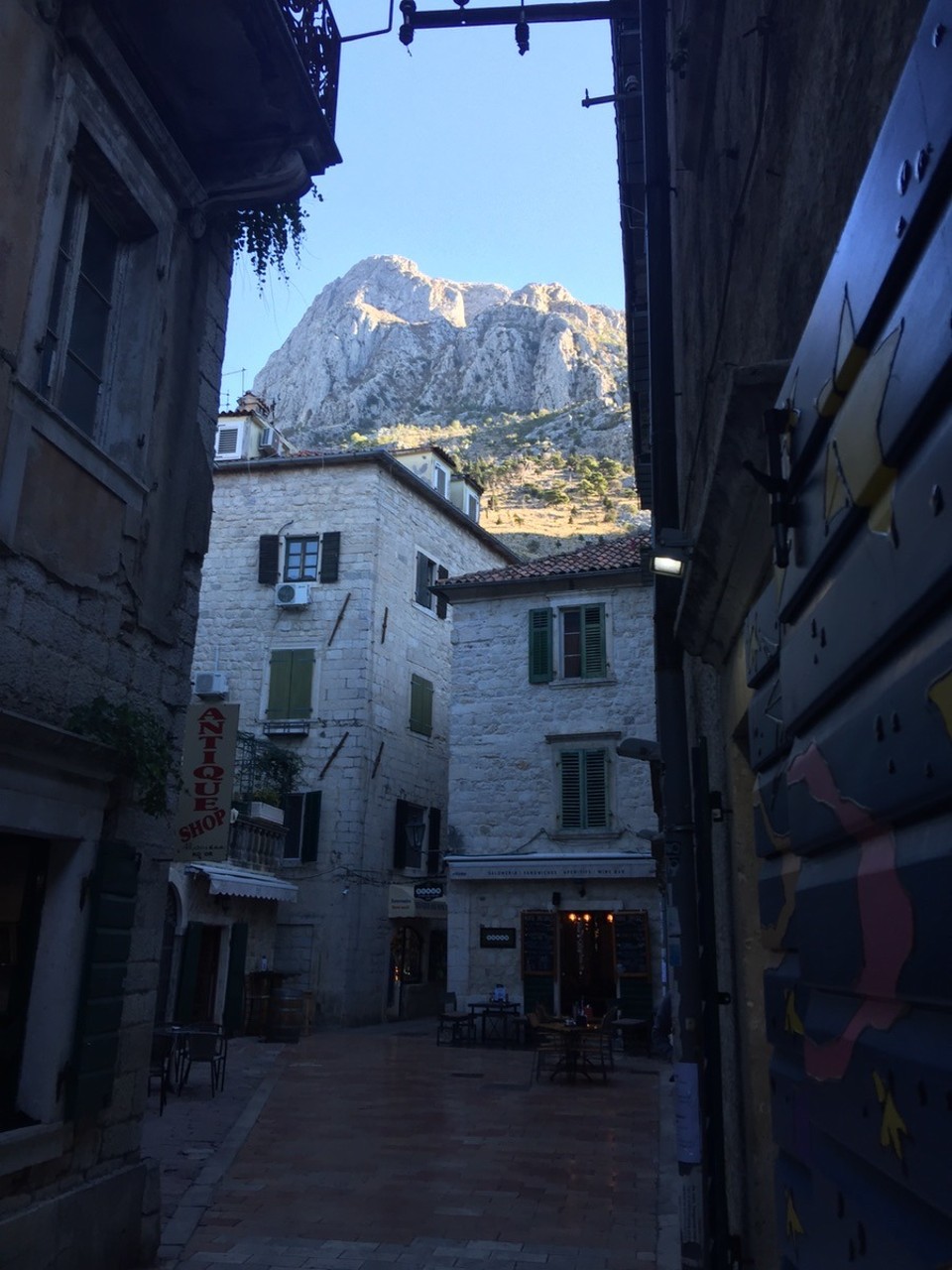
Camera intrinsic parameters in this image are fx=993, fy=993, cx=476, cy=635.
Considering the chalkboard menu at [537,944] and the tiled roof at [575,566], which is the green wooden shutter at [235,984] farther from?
the tiled roof at [575,566]

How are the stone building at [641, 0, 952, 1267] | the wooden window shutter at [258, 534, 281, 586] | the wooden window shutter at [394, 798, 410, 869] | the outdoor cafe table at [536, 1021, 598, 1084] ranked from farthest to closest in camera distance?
1. the wooden window shutter at [258, 534, 281, 586]
2. the wooden window shutter at [394, 798, 410, 869]
3. the outdoor cafe table at [536, 1021, 598, 1084]
4. the stone building at [641, 0, 952, 1267]

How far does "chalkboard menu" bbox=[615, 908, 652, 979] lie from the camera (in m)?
18.8

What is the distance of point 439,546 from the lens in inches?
1085

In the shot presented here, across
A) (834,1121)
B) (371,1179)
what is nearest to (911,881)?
(834,1121)

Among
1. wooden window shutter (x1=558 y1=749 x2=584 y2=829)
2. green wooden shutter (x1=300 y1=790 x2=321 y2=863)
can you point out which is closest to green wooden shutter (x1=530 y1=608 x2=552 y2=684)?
wooden window shutter (x1=558 y1=749 x2=584 y2=829)

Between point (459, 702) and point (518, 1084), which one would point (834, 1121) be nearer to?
point (518, 1084)

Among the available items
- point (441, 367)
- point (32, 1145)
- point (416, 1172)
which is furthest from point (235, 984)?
point (441, 367)

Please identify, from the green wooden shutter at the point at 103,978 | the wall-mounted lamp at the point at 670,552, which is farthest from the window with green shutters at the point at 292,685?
the wall-mounted lamp at the point at 670,552

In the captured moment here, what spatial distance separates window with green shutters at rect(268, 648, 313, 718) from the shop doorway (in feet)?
26.6

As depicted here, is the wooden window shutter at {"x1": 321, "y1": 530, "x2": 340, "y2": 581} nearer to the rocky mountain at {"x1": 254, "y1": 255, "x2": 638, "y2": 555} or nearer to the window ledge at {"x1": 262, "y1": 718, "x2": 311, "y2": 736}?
the window ledge at {"x1": 262, "y1": 718, "x2": 311, "y2": 736}

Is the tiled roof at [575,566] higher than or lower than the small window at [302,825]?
higher

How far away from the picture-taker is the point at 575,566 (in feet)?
70.9

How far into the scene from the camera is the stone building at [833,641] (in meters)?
1.58

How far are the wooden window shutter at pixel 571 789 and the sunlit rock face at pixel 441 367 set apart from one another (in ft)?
211
